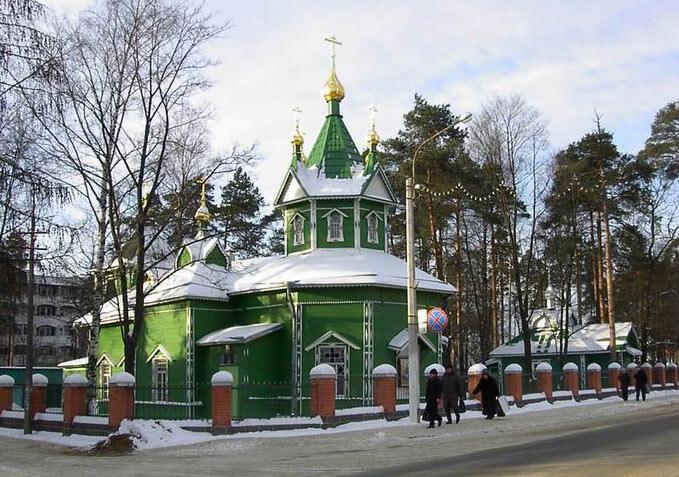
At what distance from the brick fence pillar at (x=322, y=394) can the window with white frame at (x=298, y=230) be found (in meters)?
11.0

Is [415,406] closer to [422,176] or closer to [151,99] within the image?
[151,99]

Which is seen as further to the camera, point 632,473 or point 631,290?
point 631,290

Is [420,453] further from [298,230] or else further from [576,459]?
[298,230]

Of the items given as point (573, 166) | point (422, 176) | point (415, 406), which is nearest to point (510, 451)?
point (415, 406)

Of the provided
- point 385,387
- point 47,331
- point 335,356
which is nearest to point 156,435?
point 385,387

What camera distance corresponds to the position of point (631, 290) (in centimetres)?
4681

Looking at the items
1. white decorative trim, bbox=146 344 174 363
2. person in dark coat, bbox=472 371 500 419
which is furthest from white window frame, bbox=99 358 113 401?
person in dark coat, bbox=472 371 500 419

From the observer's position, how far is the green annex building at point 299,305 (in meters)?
27.4

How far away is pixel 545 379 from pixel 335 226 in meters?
9.61

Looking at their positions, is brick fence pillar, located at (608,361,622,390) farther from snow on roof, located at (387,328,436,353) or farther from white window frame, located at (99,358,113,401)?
white window frame, located at (99,358,113,401)

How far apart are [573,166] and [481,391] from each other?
22.5 metres

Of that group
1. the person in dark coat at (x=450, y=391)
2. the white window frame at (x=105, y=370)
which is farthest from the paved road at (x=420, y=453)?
the white window frame at (x=105, y=370)

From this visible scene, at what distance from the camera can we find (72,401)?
71.7 feet

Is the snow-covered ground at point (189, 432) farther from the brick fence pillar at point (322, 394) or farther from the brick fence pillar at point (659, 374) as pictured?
the brick fence pillar at point (659, 374)
